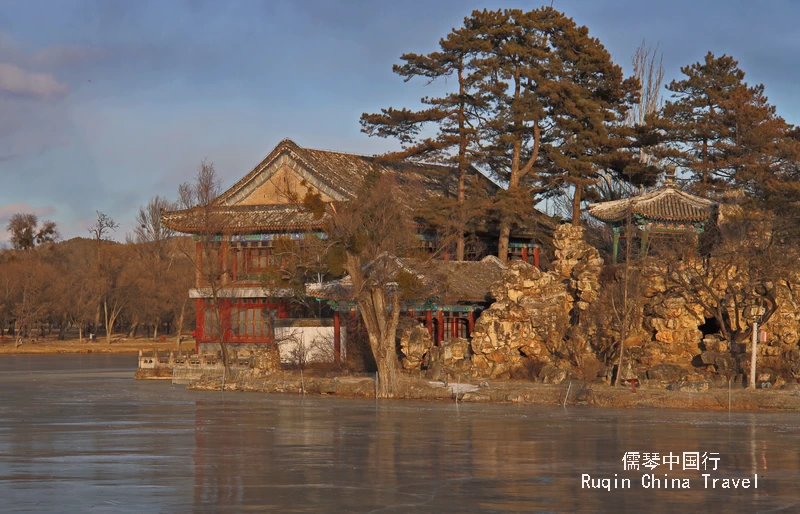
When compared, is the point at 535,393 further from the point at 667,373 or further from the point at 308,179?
the point at 308,179

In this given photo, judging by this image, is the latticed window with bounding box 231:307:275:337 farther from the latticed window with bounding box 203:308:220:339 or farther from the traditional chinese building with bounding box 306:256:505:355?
the traditional chinese building with bounding box 306:256:505:355

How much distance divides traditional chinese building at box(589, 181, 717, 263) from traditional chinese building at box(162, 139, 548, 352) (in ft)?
25.0

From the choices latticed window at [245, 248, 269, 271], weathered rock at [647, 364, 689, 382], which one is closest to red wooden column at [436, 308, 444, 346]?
weathered rock at [647, 364, 689, 382]

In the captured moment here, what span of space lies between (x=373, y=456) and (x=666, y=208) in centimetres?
2392

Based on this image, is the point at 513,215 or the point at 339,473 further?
the point at 513,215

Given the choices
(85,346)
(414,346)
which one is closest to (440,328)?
(414,346)

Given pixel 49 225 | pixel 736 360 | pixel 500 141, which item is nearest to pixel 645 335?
pixel 736 360

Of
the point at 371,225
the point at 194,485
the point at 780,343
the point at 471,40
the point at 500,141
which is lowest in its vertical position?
the point at 194,485

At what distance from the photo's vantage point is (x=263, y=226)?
157 ft

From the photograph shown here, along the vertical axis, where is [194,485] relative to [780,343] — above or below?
below

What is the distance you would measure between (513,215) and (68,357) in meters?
36.6

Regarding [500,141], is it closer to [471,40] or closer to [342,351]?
[471,40]

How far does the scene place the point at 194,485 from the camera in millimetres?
15391

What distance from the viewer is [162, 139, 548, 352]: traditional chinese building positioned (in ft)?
155
